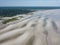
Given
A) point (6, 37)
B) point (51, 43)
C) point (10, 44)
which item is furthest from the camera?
point (6, 37)

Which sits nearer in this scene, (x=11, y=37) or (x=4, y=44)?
(x=4, y=44)

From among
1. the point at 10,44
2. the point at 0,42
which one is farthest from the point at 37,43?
the point at 0,42

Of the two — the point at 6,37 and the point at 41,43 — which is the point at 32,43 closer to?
the point at 41,43

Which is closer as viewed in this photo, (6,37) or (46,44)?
(46,44)

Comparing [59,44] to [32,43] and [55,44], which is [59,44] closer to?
[55,44]

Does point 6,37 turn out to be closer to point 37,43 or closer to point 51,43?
point 37,43

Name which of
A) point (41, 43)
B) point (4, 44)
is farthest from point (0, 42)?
point (41, 43)

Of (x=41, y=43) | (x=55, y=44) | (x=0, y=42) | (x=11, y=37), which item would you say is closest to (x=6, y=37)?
(x=11, y=37)

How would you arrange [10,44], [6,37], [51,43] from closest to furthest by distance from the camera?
[10,44] < [51,43] < [6,37]
